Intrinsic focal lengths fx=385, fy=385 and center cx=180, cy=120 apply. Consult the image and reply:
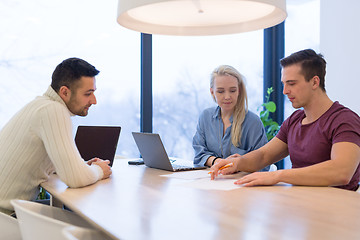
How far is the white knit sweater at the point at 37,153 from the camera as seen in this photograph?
6.13ft

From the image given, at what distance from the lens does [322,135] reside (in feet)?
6.79

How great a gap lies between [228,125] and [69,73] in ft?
3.91

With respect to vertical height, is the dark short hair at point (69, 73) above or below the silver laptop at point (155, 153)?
above

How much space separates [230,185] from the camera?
6.07 ft

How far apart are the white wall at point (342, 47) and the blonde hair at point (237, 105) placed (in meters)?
1.70

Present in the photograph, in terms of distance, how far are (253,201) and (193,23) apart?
987 millimetres

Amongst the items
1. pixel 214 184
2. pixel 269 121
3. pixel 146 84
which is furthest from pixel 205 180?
pixel 269 121

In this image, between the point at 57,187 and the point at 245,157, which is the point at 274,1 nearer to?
the point at 245,157

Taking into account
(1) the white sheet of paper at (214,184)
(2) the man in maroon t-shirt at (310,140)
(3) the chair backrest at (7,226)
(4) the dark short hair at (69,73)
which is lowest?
(3) the chair backrest at (7,226)

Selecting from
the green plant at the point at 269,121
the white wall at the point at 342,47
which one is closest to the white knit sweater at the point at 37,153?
the white wall at the point at 342,47

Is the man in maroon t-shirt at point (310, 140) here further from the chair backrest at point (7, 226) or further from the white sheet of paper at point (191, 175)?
the chair backrest at point (7, 226)

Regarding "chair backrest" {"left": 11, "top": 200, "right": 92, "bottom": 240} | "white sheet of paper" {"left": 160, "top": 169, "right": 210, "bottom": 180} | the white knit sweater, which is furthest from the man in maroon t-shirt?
"chair backrest" {"left": 11, "top": 200, "right": 92, "bottom": 240}

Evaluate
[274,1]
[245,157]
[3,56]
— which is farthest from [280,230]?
[3,56]

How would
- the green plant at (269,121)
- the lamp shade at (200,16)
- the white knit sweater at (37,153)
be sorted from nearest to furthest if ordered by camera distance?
the lamp shade at (200,16) < the white knit sweater at (37,153) < the green plant at (269,121)
